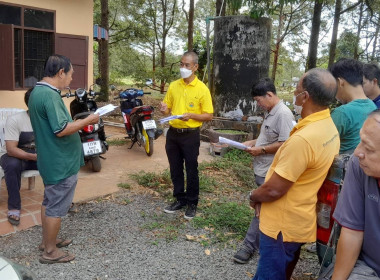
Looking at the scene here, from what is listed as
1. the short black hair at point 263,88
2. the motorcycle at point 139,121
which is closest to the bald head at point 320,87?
the short black hair at point 263,88

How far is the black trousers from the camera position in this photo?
4.16m

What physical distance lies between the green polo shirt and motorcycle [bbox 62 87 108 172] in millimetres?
2181

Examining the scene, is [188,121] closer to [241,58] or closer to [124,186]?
[124,186]

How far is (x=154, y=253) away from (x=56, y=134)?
56.2 inches

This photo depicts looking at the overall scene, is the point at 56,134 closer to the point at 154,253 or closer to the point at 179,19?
the point at 154,253

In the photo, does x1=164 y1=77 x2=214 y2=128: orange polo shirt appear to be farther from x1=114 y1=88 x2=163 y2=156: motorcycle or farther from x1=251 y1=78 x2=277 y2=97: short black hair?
x1=114 y1=88 x2=163 y2=156: motorcycle

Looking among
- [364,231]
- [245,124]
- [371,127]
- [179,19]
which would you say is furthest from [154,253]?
[179,19]

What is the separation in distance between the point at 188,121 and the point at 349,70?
1.80 meters

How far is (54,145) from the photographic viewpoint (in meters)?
3.09

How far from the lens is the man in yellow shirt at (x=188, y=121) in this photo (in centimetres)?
415

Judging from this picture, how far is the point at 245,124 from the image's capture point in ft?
26.5

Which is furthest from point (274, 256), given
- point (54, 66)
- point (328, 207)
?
point (54, 66)

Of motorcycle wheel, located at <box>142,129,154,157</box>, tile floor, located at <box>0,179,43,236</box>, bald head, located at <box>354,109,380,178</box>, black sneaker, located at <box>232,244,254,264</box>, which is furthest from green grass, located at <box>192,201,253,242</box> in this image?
motorcycle wheel, located at <box>142,129,154,157</box>

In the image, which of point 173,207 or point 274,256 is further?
point 173,207
